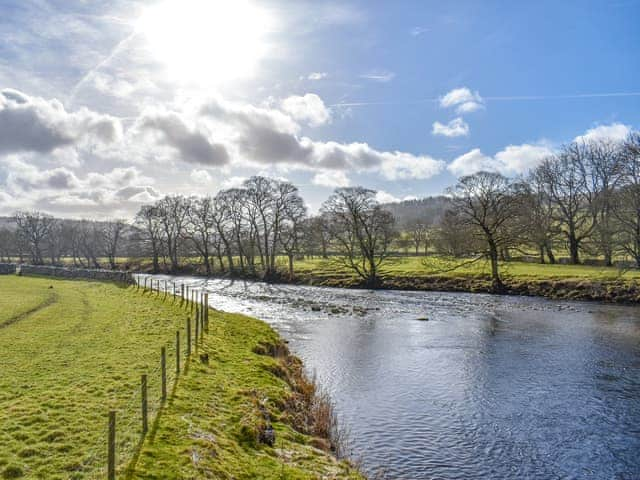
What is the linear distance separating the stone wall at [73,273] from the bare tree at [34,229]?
1703 inches

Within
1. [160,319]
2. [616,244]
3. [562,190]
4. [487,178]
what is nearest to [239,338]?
[160,319]

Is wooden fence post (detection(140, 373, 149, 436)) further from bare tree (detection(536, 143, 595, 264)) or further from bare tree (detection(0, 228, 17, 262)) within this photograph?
bare tree (detection(0, 228, 17, 262))

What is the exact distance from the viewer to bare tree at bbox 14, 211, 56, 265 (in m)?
107

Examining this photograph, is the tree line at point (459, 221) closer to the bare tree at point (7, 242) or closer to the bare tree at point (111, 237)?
the bare tree at point (111, 237)

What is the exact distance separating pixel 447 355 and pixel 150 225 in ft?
274

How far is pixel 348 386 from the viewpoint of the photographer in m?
17.4

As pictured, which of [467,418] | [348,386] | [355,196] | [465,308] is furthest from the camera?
[355,196]

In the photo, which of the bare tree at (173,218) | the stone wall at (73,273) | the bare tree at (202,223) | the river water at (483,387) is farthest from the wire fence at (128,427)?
the bare tree at (173,218)

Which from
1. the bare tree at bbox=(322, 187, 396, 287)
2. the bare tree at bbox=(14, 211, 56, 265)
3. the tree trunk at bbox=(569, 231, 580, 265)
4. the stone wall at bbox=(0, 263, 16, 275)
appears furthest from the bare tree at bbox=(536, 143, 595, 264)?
the bare tree at bbox=(14, 211, 56, 265)

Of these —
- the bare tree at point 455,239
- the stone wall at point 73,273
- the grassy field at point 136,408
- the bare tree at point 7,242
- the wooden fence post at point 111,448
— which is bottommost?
the grassy field at point 136,408

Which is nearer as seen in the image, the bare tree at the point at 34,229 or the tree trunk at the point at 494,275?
the tree trunk at the point at 494,275

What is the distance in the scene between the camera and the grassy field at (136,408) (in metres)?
8.70

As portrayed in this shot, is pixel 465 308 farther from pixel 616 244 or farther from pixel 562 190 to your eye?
pixel 562 190

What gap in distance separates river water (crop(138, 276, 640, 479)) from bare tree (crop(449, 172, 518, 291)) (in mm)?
18284
